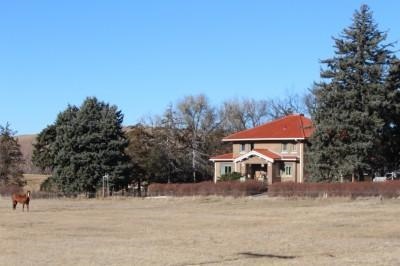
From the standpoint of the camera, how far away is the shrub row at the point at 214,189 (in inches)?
2594

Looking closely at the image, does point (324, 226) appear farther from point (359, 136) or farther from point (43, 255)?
point (359, 136)

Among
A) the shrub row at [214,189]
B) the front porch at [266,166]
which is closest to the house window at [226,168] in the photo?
the front porch at [266,166]

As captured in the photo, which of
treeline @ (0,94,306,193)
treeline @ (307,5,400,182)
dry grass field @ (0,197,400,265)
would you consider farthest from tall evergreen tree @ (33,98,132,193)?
dry grass field @ (0,197,400,265)

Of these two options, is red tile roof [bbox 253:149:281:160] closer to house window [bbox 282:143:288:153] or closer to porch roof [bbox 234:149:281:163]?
porch roof [bbox 234:149:281:163]

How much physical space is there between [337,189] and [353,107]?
441 inches

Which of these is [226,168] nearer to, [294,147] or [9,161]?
[294,147]

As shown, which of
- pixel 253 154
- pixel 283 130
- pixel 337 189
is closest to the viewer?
pixel 337 189

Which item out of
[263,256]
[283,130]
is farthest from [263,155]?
[263,256]

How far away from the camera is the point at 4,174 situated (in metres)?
98.8

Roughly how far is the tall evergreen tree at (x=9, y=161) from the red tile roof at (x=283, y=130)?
31.0 m

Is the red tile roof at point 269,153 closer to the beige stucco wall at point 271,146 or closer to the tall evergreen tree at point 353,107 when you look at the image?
the beige stucco wall at point 271,146

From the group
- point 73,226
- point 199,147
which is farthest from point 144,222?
point 199,147

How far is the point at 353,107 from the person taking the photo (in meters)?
66.0

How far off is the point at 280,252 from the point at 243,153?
2714 inches
